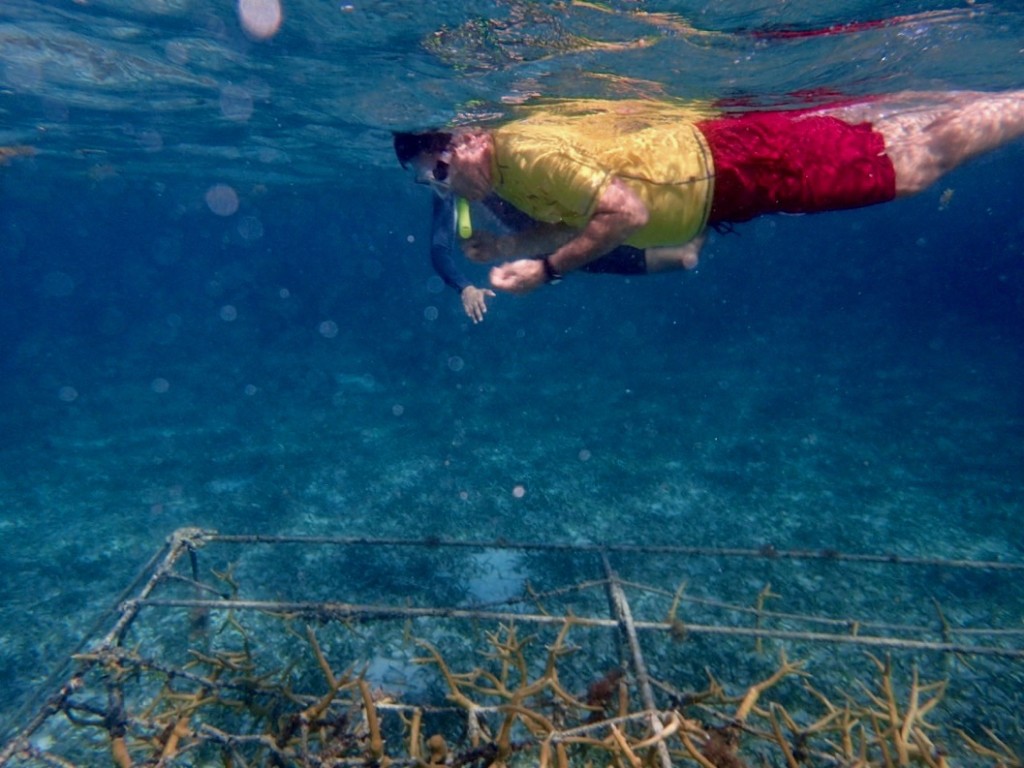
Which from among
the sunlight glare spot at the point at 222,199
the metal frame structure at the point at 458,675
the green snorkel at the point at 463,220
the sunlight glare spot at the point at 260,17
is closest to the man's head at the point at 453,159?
the green snorkel at the point at 463,220

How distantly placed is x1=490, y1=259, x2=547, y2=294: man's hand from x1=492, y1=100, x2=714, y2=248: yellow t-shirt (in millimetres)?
536

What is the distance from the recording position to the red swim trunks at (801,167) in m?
4.64

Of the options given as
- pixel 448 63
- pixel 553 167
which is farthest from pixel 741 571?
pixel 448 63

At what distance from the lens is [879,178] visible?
4648 mm

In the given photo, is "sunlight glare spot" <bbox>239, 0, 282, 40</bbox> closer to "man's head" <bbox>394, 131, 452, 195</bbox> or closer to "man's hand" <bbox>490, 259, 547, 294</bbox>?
"man's head" <bbox>394, 131, 452, 195</bbox>

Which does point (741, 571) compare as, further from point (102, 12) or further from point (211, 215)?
point (211, 215)

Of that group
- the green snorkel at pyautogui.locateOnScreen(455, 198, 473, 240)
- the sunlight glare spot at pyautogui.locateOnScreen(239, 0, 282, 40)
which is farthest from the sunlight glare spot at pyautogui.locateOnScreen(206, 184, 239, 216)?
the green snorkel at pyautogui.locateOnScreen(455, 198, 473, 240)

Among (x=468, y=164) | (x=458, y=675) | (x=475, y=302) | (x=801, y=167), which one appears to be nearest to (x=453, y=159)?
(x=468, y=164)

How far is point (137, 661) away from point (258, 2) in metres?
9.43

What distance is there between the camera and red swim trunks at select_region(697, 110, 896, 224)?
464 cm

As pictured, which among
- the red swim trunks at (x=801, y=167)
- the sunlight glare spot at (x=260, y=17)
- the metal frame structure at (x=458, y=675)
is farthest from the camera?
the sunlight glare spot at (x=260, y=17)

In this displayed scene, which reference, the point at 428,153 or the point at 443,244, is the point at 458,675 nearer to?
the point at 428,153

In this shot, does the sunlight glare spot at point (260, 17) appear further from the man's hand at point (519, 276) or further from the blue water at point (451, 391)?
the man's hand at point (519, 276)

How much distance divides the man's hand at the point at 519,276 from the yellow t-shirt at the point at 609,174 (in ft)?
1.76
